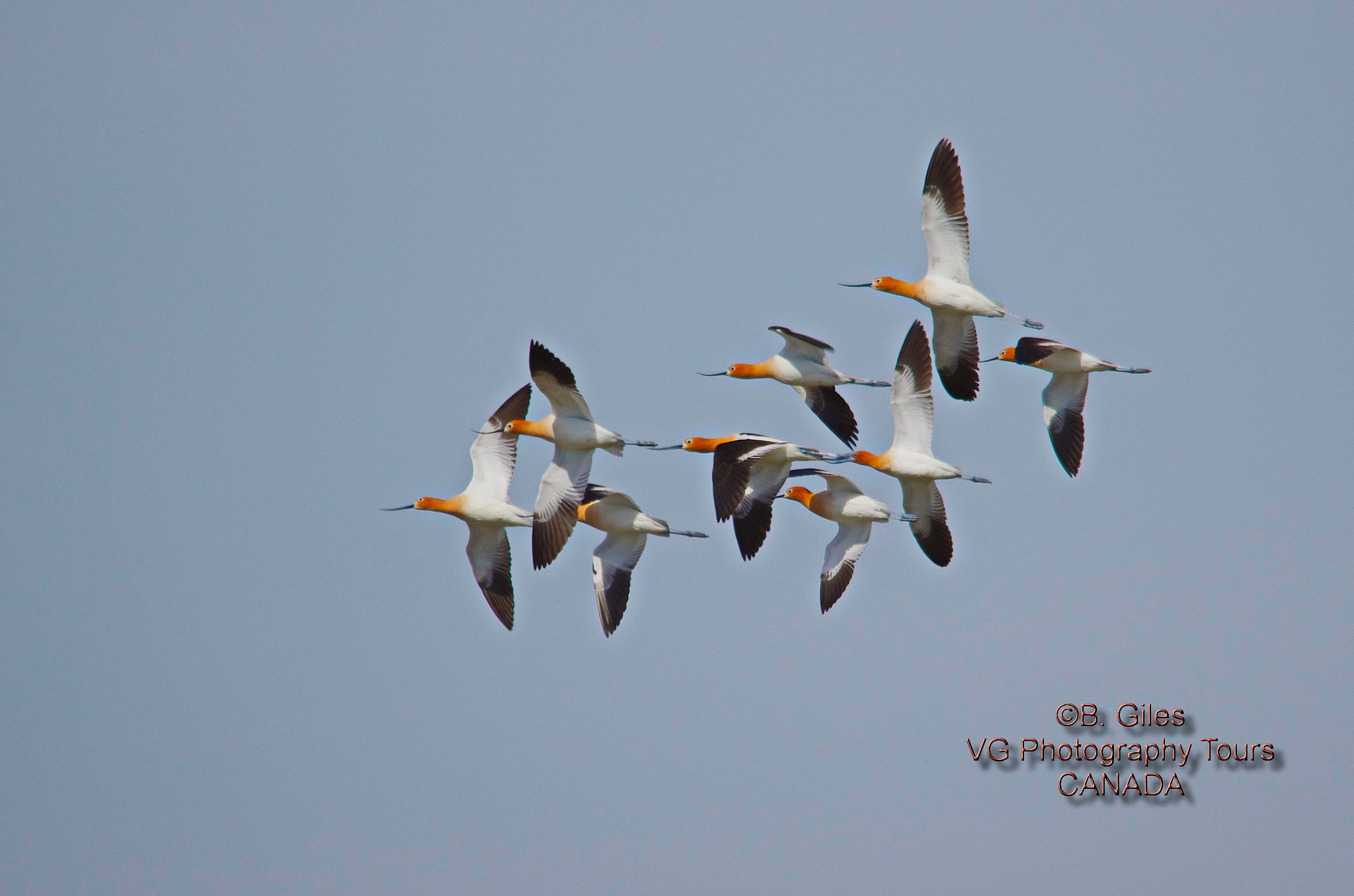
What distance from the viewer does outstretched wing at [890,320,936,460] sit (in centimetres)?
3681

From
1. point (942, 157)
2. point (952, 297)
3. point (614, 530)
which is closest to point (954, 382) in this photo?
point (952, 297)

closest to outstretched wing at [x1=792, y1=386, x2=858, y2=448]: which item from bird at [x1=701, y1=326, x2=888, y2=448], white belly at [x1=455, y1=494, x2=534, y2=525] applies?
bird at [x1=701, y1=326, x2=888, y2=448]

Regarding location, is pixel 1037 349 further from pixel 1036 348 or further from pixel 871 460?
pixel 871 460

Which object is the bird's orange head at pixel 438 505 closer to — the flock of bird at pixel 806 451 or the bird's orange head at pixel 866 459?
the flock of bird at pixel 806 451

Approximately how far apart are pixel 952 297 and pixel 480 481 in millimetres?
9566

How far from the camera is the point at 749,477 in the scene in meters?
36.1

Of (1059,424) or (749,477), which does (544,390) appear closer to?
(749,477)

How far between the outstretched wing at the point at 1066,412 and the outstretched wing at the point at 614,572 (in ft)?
28.0

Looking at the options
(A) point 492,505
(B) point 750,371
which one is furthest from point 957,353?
(A) point 492,505

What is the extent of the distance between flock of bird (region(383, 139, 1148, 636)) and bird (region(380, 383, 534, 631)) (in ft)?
0.08

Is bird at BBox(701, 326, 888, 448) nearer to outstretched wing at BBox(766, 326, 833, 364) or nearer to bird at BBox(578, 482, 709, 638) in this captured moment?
outstretched wing at BBox(766, 326, 833, 364)

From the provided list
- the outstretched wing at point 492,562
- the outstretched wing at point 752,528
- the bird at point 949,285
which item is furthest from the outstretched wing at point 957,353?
the outstretched wing at point 492,562

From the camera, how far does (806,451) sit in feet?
118

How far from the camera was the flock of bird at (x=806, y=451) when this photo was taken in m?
35.7
